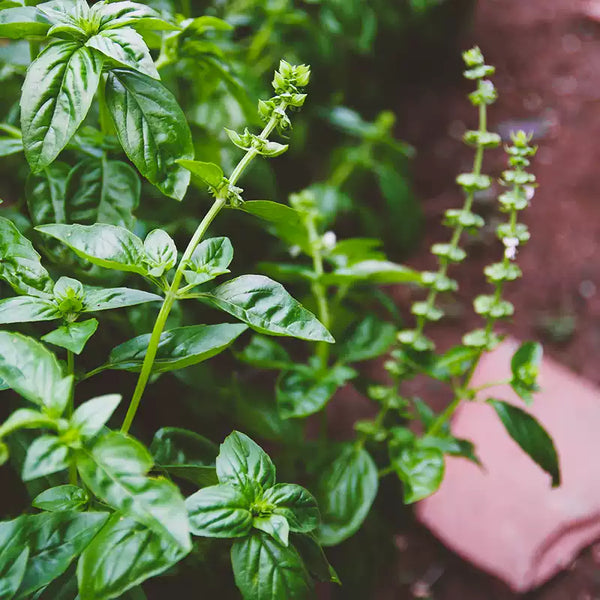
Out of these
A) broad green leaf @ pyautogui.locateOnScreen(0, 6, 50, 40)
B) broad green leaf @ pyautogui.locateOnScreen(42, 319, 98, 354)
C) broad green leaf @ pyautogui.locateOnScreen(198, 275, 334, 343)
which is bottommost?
broad green leaf @ pyautogui.locateOnScreen(42, 319, 98, 354)

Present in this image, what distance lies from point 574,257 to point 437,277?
1275mm

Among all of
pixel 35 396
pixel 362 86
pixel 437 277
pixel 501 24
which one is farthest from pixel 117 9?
pixel 501 24

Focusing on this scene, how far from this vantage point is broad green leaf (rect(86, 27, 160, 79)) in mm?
767

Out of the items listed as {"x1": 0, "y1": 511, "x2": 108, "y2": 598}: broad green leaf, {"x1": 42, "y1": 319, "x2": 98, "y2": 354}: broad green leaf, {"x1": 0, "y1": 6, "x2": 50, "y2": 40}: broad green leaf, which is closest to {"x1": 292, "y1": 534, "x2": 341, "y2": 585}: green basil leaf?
{"x1": 0, "y1": 511, "x2": 108, "y2": 598}: broad green leaf

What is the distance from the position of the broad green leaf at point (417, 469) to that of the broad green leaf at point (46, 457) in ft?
1.74

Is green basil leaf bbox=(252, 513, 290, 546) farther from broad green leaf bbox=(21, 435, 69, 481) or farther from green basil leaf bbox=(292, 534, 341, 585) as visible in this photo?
broad green leaf bbox=(21, 435, 69, 481)

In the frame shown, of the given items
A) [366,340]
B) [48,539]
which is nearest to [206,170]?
[48,539]

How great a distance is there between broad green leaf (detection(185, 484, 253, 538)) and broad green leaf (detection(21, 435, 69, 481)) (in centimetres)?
15

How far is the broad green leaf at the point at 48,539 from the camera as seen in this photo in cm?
68

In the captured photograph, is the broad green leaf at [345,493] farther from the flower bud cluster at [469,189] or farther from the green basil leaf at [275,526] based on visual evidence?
the green basil leaf at [275,526]

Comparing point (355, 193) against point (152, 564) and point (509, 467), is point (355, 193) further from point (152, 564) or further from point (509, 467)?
point (152, 564)

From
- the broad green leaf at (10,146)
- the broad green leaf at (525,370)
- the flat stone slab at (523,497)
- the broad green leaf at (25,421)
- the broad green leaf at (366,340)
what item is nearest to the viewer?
the broad green leaf at (25,421)

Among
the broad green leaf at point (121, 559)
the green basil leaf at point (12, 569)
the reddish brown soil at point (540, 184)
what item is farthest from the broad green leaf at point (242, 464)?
the reddish brown soil at point (540, 184)

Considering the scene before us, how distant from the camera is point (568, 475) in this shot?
1577mm
